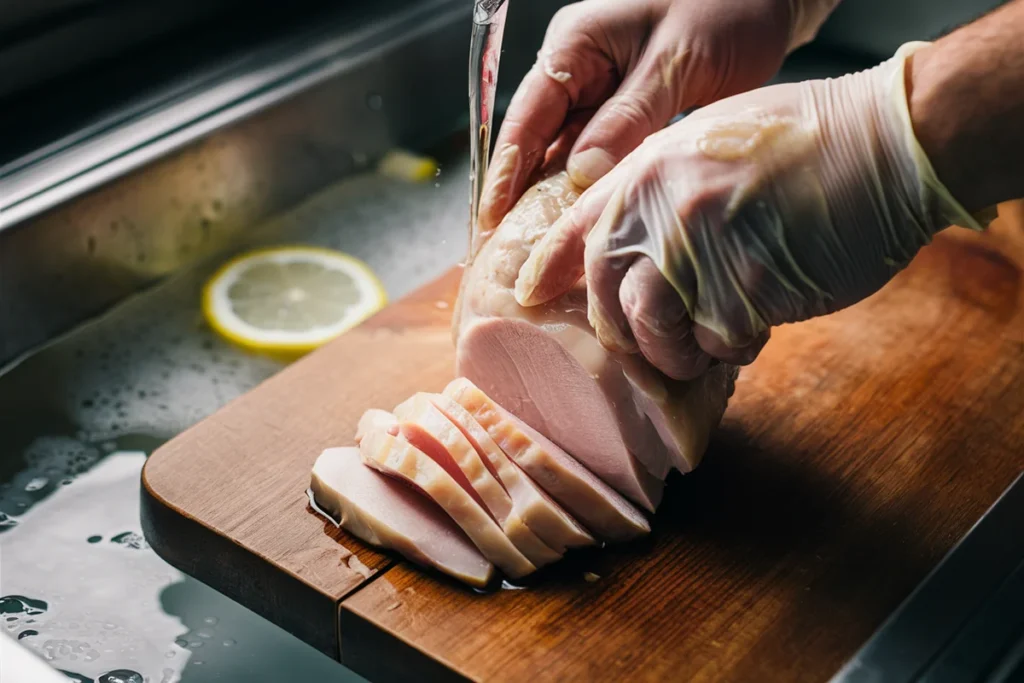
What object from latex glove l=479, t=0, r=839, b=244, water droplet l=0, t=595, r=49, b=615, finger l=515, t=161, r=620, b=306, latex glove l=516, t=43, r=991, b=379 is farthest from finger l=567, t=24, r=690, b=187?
water droplet l=0, t=595, r=49, b=615

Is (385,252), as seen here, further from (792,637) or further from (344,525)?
(792,637)

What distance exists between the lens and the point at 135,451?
2629 mm

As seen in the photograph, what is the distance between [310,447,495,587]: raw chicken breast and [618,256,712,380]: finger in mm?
480

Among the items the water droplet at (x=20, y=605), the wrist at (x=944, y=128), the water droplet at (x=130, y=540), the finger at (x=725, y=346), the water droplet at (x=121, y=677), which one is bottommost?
the water droplet at (x=121, y=677)

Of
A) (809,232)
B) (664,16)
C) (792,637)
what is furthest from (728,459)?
(664,16)

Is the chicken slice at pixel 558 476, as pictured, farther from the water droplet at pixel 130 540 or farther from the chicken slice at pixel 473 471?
the water droplet at pixel 130 540

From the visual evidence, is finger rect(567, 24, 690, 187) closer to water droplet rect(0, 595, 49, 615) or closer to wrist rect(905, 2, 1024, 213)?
wrist rect(905, 2, 1024, 213)

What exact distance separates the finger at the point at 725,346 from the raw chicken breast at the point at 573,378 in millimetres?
147

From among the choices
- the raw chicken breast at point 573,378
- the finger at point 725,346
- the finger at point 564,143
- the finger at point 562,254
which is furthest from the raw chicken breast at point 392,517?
the finger at point 564,143

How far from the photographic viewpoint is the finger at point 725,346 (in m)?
2.02

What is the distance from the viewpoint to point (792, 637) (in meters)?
2.02

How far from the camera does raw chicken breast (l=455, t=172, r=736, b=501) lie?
219cm

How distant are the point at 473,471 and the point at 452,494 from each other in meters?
0.07

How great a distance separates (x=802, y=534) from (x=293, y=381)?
112 cm
